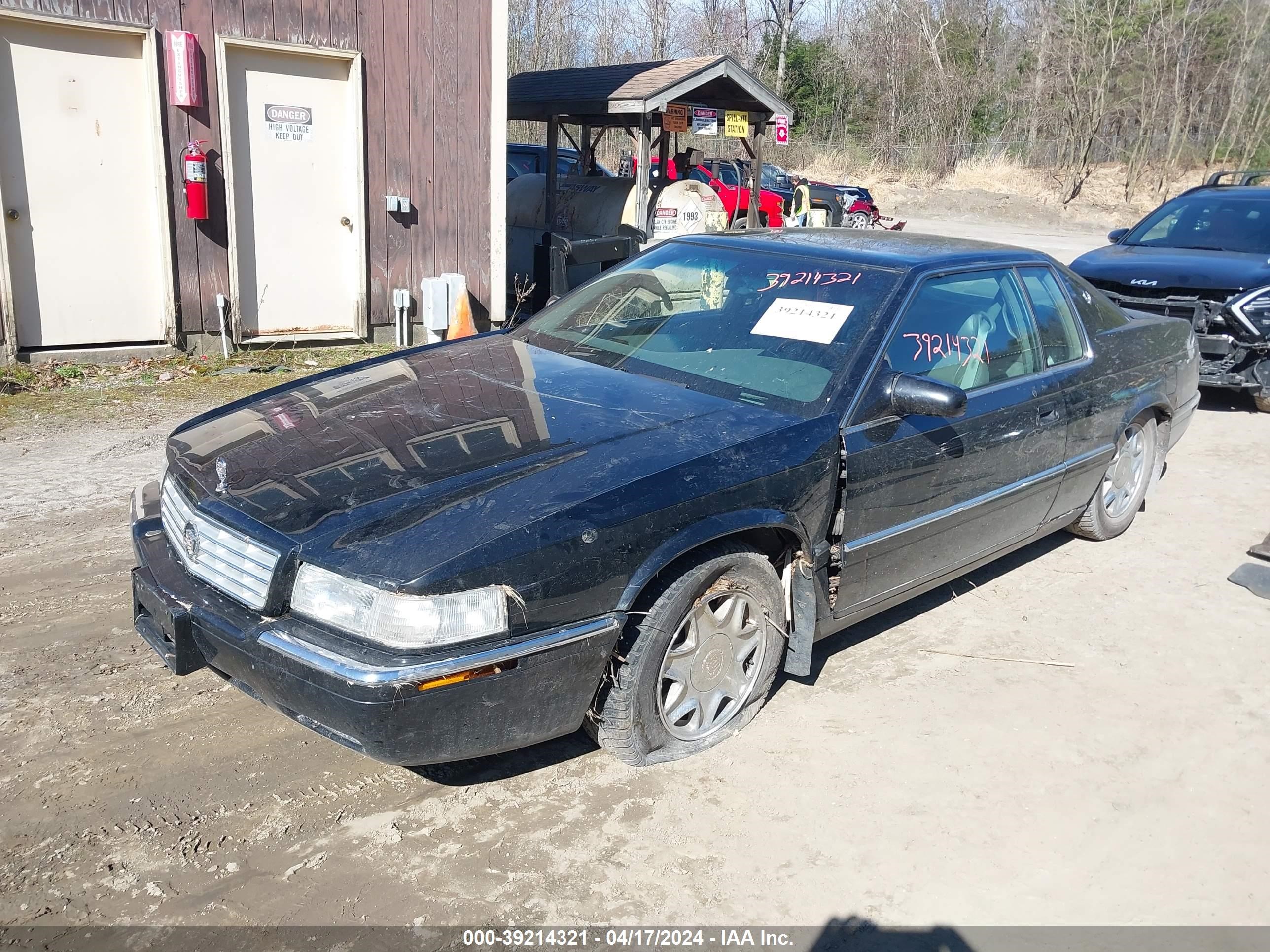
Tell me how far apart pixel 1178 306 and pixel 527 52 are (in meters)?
29.3

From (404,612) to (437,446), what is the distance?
0.74m

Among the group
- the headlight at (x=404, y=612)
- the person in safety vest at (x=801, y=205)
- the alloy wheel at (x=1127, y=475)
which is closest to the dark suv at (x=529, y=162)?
the person in safety vest at (x=801, y=205)

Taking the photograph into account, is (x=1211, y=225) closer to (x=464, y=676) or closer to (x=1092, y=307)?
(x=1092, y=307)

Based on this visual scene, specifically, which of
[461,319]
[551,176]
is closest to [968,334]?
[461,319]

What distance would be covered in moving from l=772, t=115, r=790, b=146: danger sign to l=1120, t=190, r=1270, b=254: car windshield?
5528mm

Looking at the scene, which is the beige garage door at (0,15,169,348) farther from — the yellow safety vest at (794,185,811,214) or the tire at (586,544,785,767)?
the yellow safety vest at (794,185,811,214)

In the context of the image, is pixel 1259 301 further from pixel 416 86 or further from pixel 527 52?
pixel 527 52

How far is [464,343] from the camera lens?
4.54m

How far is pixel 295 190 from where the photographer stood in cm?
888

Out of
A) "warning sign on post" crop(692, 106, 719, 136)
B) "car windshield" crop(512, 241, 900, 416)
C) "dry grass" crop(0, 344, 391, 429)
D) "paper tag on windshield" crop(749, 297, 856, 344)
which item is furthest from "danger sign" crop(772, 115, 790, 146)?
"paper tag on windshield" crop(749, 297, 856, 344)

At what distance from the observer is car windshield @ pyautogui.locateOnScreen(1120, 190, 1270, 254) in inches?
359

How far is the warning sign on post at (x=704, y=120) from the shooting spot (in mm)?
13453

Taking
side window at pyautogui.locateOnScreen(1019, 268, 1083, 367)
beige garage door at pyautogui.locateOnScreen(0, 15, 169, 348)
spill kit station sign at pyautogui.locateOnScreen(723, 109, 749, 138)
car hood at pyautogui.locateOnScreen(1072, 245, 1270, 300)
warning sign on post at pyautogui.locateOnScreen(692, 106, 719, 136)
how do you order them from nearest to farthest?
side window at pyautogui.locateOnScreen(1019, 268, 1083, 367), beige garage door at pyautogui.locateOnScreen(0, 15, 169, 348), car hood at pyautogui.locateOnScreen(1072, 245, 1270, 300), warning sign on post at pyautogui.locateOnScreen(692, 106, 719, 136), spill kit station sign at pyautogui.locateOnScreen(723, 109, 749, 138)

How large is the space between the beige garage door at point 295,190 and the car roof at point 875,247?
17.7ft
